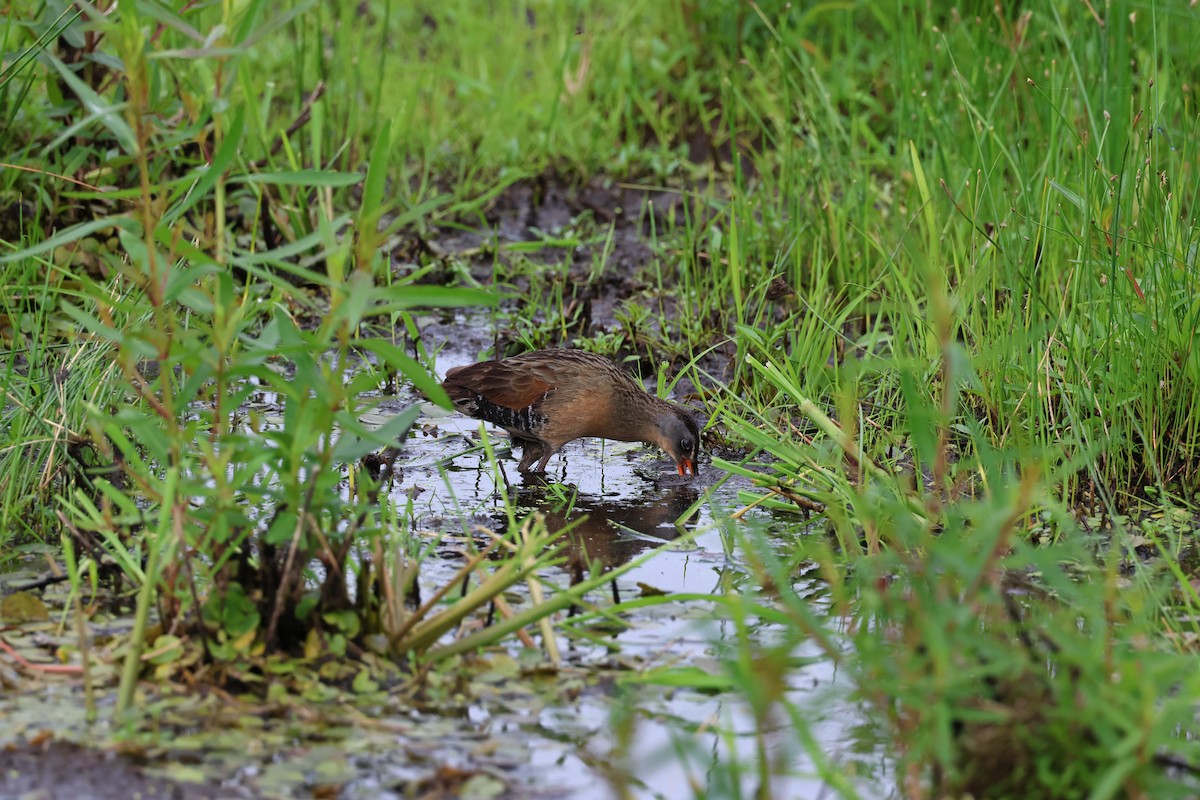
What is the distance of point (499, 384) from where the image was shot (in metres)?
5.27

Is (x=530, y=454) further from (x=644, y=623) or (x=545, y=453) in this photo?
(x=644, y=623)

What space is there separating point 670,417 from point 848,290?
111 cm

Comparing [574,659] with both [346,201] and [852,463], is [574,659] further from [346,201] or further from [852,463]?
[346,201]

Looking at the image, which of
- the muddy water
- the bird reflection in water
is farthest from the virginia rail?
the bird reflection in water

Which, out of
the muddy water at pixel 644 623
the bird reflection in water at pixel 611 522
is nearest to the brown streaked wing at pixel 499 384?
the muddy water at pixel 644 623

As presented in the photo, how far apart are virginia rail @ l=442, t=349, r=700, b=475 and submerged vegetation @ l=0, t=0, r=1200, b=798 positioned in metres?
0.21

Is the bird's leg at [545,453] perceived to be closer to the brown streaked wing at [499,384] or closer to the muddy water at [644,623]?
the muddy water at [644,623]

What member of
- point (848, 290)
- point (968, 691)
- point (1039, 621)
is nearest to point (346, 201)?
point (848, 290)

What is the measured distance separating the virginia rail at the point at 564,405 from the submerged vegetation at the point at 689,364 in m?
→ 0.21

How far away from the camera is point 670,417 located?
5.09 metres

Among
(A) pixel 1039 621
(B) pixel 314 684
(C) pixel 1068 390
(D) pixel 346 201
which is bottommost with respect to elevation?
(B) pixel 314 684

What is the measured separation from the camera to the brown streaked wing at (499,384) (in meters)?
5.21

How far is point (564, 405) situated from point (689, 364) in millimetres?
473

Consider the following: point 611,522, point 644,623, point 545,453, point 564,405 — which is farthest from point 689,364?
point 644,623
